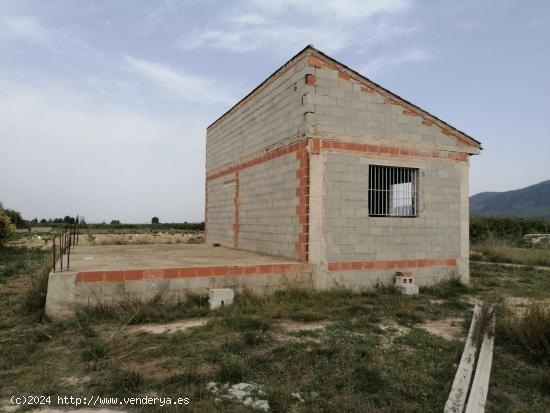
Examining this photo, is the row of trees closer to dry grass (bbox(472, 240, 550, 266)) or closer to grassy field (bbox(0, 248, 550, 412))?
dry grass (bbox(472, 240, 550, 266))

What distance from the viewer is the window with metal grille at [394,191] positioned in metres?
10.2

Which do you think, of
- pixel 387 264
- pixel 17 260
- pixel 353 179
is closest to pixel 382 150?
pixel 353 179

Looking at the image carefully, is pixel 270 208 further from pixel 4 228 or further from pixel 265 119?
pixel 4 228

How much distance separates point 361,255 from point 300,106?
12.6 ft

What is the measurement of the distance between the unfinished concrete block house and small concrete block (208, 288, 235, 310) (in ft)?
7.21

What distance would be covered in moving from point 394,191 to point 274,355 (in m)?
6.68

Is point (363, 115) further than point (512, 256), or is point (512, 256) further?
point (512, 256)

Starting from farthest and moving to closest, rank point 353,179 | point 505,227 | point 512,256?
1. point 505,227
2. point 512,256
3. point 353,179

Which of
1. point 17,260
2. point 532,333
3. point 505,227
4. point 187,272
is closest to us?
point 532,333

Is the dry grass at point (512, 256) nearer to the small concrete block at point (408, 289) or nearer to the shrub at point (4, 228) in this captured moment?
the small concrete block at point (408, 289)

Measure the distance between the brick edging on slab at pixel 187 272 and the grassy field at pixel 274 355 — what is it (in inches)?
20.5

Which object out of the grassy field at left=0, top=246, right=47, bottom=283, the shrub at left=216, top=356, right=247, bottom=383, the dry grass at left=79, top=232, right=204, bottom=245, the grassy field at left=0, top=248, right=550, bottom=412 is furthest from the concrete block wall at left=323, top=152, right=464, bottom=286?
the dry grass at left=79, top=232, right=204, bottom=245

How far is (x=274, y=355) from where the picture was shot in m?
4.98

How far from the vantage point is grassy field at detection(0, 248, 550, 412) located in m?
3.99
